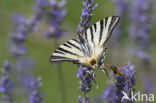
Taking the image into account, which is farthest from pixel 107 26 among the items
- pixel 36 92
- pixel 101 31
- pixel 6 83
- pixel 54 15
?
pixel 54 15

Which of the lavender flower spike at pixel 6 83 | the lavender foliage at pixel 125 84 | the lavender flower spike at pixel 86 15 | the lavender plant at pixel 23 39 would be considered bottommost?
the lavender foliage at pixel 125 84

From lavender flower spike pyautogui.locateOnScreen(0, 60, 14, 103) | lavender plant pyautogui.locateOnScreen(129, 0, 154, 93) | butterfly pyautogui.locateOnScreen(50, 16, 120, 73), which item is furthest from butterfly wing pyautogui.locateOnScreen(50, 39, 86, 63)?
lavender plant pyautogui.locateOnScreen(129, 0, 154, 93)

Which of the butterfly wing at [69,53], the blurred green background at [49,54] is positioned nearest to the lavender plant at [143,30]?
the blurred green background at [49,54]

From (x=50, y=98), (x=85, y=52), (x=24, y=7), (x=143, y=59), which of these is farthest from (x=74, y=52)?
(x=24, y=7)

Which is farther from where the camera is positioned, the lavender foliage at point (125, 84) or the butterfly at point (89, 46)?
the butterfly at point (89, 46)

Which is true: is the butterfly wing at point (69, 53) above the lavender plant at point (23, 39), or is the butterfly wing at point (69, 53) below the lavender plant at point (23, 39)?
below

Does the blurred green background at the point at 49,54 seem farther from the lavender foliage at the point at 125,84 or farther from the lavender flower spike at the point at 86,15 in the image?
the lavender foliage at the point at 125,84

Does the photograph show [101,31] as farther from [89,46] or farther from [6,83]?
[6,83]
